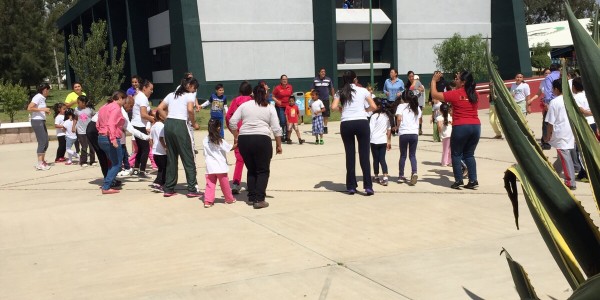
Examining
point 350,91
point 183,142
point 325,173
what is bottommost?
point 325,173

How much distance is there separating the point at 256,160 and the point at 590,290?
7037 millimetres

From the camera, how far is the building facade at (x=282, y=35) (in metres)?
32.6

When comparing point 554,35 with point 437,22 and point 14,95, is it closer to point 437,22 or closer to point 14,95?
point 437,22

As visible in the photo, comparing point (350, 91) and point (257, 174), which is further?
point (350, 91)

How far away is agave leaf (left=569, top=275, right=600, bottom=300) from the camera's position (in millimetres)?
1405

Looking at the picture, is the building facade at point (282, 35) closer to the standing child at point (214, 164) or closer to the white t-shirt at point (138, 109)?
the white t-shirt at point (138, 109)

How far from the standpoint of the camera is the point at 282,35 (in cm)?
3425

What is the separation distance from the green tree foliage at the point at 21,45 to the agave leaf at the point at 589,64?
43740 mm

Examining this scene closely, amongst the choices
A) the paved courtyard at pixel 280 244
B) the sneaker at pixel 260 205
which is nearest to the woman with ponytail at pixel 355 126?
the paved courtyard at pixel 280 244

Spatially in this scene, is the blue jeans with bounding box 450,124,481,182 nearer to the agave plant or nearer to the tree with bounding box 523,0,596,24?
the agave plant

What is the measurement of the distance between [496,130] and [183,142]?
328 inches

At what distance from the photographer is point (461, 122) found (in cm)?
905

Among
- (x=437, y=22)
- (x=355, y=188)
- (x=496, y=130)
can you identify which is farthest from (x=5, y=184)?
(x=437, y=22)

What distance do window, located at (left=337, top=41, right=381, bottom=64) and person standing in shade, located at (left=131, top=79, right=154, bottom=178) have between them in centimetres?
2673
